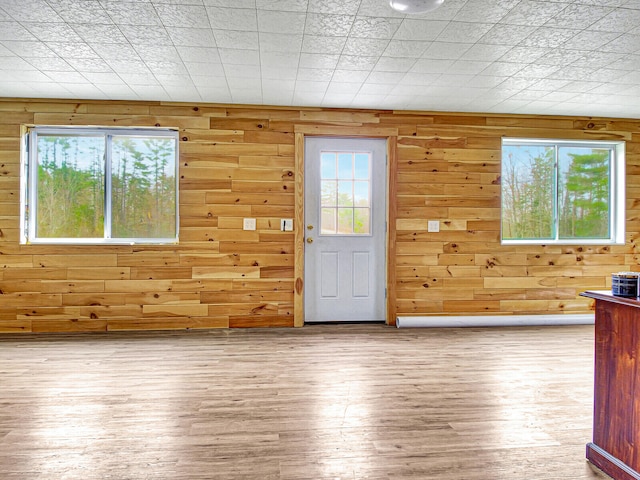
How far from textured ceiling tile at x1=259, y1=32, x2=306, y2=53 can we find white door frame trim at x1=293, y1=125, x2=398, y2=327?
1.51m

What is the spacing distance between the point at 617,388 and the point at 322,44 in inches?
105

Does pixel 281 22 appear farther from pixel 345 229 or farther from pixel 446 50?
pixel 345 229

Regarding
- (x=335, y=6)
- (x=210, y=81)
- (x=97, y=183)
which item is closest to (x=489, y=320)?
(x=335, y=6)

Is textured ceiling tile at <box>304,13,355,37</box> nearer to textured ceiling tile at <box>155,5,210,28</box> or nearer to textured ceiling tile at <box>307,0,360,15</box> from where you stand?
textured ceiling tile at <box>307,0,360,15</box>

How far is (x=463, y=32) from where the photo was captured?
282 cm

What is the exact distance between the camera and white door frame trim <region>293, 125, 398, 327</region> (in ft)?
15.2

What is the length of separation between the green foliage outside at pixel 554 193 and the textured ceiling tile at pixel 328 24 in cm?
299

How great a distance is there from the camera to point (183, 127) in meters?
4.52

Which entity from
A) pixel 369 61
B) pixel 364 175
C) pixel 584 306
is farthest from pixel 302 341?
pixel 584 306

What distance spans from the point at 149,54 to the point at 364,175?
2.50 meters

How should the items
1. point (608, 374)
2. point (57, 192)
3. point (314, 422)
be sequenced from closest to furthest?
point (608, 374), point (314, 422), point (57, 192)

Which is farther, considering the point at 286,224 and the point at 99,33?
the point at 286,224

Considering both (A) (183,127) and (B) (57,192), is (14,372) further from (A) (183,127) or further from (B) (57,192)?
(A) (183,127)

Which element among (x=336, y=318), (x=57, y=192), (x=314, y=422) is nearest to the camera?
(x=314, y=422)
